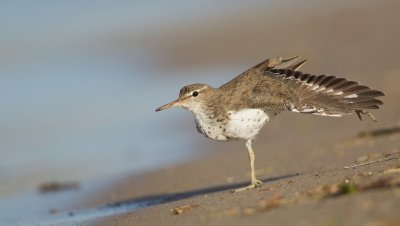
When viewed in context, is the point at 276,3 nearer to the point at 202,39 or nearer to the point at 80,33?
the point at 202,39

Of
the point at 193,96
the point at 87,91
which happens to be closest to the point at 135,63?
the point at 87,91

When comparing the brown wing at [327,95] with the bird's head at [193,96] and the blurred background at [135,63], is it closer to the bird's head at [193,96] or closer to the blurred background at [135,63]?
the bird's head at [193,96]

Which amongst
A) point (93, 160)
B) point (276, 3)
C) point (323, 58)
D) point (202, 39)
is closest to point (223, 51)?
point (202, 39)

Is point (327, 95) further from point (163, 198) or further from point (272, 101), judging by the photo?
point (163, 198)

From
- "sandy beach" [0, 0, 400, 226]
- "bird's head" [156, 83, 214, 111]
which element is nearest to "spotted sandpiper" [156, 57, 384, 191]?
"bird's head" [156, 83, 214, 111]

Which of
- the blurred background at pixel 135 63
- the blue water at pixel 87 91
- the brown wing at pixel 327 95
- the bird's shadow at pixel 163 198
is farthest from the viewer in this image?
the blurred background at pixel 135 63

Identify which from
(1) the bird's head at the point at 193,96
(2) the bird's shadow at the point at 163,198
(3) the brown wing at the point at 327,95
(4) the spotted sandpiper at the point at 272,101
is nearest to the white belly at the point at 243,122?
(4) the spotted sandpiper at the point at 272,101
